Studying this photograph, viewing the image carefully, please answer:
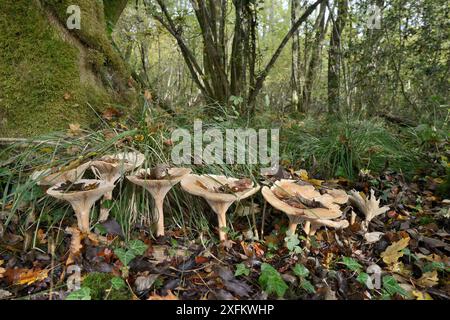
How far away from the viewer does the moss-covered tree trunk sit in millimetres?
2941

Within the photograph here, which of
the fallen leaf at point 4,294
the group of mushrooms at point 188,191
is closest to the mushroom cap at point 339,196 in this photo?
the group of mushrooms at point 188,191

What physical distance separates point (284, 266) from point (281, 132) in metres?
2.62

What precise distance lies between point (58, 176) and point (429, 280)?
8.21ft

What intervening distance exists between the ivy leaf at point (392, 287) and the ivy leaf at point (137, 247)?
4.95 ft

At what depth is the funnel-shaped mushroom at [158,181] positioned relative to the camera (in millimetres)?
1977

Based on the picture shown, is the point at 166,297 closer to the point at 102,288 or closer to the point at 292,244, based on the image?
the point at 102,288

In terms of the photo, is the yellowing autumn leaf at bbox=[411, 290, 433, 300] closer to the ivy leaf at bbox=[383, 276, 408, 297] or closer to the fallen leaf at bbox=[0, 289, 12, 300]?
the ivy leaf at bbox=[383, 276, 408, 297]

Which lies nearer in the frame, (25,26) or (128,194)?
(128,194)

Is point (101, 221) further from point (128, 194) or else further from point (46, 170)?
point (46, 170)

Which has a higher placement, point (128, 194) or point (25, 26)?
point (25, 26)

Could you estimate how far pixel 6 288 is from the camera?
1.71 meters

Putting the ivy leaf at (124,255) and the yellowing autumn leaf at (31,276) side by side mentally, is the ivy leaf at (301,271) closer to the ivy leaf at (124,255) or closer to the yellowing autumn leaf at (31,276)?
the ivy leaf at (124,255)

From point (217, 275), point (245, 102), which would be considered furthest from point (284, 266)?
point (245, 102)

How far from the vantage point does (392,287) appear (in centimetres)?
178
